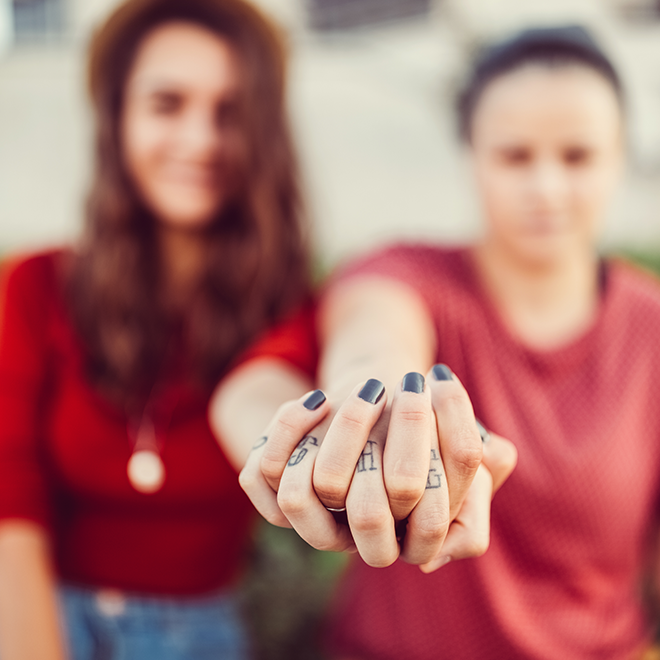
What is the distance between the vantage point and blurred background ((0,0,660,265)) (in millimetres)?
6551

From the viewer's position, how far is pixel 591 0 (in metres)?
6.55

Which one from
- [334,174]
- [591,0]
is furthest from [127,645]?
[591,0]

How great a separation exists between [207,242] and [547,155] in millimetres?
869

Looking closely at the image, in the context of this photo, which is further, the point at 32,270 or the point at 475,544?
the point at 32,270

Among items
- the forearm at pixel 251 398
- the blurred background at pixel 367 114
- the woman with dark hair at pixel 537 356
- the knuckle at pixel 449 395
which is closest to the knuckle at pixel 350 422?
the knuckle at pixel 449 395

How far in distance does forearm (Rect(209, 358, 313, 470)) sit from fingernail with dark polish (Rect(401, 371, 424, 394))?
365 mm

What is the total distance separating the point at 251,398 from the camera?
1129 mm

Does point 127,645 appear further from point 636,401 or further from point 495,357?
point 636,401

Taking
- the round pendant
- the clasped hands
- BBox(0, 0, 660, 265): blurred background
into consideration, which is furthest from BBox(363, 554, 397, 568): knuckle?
BBox(0, 0, 660, 265): blurred background

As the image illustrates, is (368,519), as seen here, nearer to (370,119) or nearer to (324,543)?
(324,543)

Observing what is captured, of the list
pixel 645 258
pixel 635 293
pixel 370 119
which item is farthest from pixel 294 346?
pixel 370 119

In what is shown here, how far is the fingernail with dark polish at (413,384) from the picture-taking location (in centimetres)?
70

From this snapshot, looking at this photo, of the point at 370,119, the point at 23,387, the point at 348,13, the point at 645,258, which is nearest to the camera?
the point at 23,387

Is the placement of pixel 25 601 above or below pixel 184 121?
below
